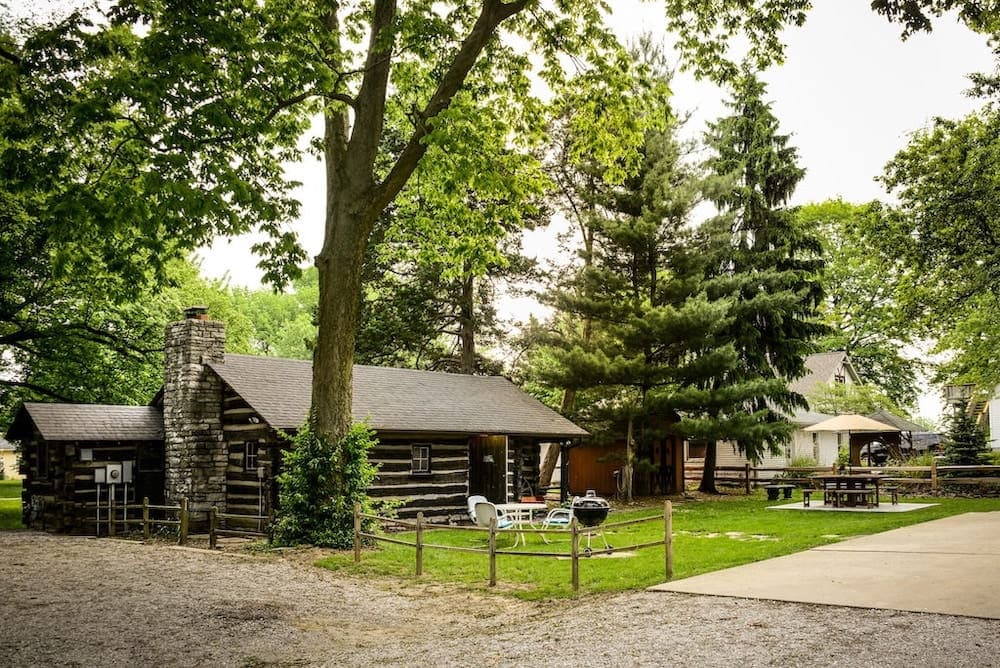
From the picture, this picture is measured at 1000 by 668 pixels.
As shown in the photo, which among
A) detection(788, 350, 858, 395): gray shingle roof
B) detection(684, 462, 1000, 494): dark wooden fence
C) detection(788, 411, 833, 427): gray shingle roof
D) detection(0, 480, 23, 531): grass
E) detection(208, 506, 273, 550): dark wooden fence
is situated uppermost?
detection(788, 350, 858, 395): gray shingle roof

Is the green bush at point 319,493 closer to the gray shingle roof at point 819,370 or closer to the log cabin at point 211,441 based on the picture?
the log cabin at point 211,441

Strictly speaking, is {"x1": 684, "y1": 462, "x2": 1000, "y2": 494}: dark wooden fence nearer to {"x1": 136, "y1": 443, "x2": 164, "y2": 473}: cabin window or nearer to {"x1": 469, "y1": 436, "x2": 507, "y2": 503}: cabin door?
{"x1": 469, "y1": 436, "x2": 507, "y2": 503}: cabin door

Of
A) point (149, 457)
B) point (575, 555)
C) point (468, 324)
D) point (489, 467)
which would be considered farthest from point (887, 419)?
point (575, 555)

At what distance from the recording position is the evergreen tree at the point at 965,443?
2780 cm

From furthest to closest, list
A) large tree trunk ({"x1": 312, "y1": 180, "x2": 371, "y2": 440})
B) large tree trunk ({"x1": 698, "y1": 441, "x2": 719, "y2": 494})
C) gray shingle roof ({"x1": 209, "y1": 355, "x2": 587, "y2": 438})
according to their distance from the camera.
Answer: large tree trunk ({"x1": 698, "y1": 441, "x2": 719, "y2": 494})
gray shingle roof ({"x1": 209, "y1": 355, "x2": 587, "y2": 438})
large tree trunk ({"x1": 312, "y1": 180, "x2": 371, "y2": 440})

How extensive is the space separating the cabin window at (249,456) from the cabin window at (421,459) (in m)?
3.91

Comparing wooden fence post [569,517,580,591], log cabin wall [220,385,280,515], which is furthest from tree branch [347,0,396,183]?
wooden fence post [569,517,580,591]

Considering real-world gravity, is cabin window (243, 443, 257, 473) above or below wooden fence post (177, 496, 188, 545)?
above

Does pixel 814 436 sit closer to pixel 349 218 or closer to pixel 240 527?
pixel 240 527

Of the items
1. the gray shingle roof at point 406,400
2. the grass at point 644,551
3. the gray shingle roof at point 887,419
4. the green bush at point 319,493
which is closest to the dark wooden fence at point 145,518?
the green bush at point 319,493

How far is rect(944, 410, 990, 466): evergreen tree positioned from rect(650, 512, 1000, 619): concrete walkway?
598 inches

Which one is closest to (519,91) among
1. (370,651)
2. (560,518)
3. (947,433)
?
(560,518)

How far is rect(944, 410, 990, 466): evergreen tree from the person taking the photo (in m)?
27.8

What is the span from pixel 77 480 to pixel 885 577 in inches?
723
